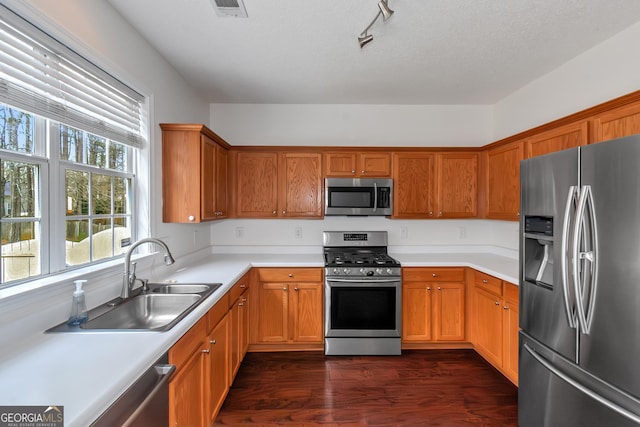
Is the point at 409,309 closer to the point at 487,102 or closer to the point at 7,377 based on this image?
the point at 487,102

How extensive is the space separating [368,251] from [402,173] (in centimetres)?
96

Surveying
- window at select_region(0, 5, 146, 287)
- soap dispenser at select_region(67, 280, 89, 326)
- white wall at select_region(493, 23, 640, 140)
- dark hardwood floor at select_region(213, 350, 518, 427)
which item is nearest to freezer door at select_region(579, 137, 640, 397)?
dark hardwood floor at select_region(213, 350, 518, 427)

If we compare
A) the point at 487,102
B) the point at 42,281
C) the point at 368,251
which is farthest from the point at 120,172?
the point at 487,102

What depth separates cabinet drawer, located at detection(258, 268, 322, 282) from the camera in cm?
284

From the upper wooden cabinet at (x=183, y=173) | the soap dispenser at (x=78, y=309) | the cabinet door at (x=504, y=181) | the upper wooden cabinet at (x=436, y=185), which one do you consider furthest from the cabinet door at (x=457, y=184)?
the soap dispenser at (x=78, y=309)

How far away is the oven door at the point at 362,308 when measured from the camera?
9.17 feet

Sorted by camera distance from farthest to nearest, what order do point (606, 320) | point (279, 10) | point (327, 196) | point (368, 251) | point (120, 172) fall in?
1. point (368, 251)
2. point (327, 196)
3. point (120, 172)
4. point (279, 10)
5. point (606, 320)

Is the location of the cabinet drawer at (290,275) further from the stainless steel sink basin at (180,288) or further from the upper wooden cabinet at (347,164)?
the upper wooden cabinet at (347,164)

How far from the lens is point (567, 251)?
1.45m

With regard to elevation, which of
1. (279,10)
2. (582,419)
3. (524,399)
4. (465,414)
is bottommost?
(465,414)

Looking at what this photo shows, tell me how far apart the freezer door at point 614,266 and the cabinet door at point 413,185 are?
175 cm

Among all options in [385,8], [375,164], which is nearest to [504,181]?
[375,164]

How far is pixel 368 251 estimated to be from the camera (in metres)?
3.34

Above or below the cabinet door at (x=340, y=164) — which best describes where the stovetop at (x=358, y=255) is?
below
